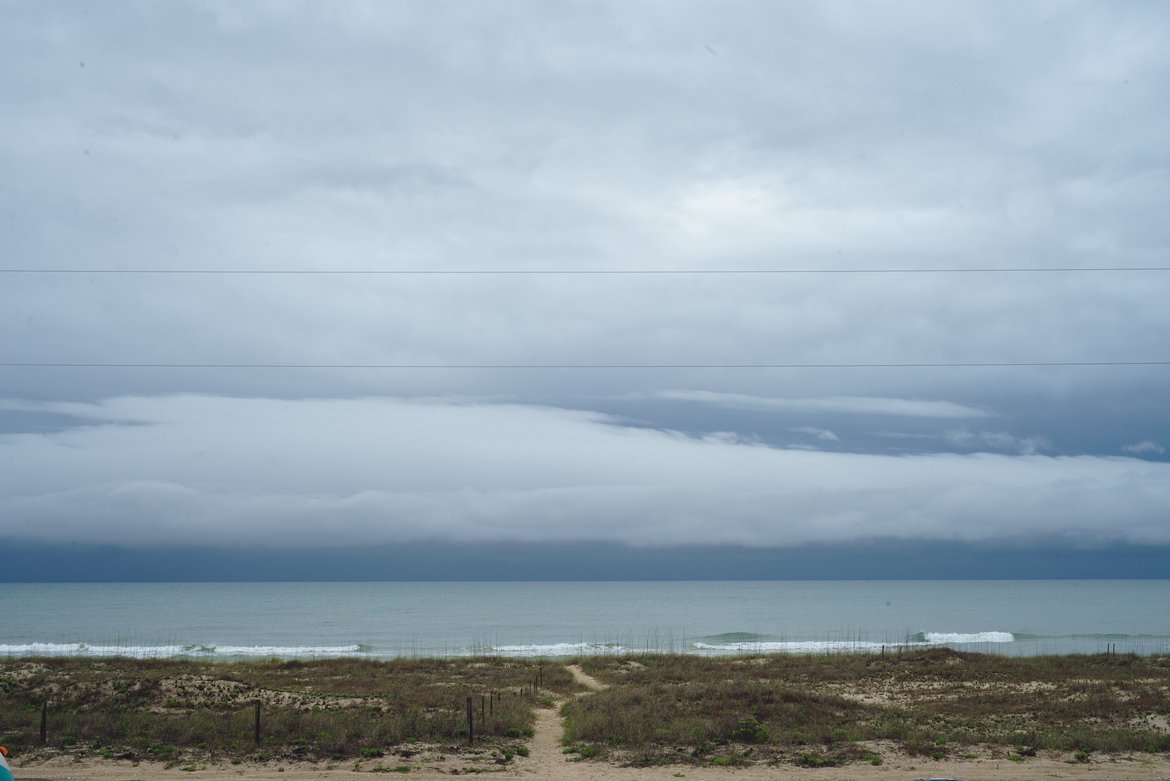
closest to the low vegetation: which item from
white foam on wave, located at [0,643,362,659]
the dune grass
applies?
the dune grass

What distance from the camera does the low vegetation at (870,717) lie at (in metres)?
23.1

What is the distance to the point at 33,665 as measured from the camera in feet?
130

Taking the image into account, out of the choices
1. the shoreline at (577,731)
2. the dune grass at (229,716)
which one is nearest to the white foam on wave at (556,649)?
the shoreline at (577,731)

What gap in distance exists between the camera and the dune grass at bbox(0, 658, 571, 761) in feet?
75.4

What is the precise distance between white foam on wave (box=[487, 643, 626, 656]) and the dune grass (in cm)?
3272

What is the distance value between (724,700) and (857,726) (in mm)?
4341

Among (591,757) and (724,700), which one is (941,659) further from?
(591,757)

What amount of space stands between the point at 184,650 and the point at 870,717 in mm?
58390

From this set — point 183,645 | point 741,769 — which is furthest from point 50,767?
point 183,645

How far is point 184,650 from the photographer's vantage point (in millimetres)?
69625

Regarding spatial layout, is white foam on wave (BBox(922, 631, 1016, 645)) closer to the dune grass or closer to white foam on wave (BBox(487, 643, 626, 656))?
white foam on wave (BBox(487, 643, 626, 656))

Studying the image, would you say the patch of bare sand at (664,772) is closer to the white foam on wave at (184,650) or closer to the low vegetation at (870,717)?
the low vegetation at (870,717)

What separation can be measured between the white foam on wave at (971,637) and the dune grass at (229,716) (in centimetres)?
5739

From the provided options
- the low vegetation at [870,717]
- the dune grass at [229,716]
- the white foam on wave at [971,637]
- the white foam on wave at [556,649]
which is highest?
the dune grass at [229,716]
